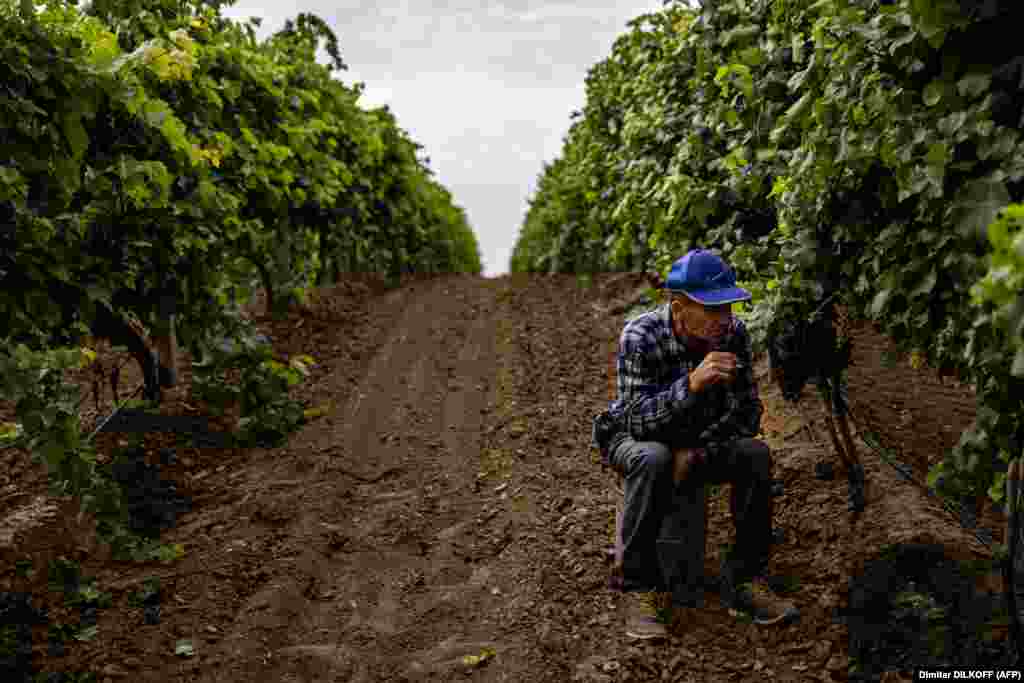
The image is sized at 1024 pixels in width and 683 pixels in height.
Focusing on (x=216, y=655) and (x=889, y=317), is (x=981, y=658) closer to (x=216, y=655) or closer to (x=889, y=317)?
(x=889, y=317)

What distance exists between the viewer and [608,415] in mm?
5000

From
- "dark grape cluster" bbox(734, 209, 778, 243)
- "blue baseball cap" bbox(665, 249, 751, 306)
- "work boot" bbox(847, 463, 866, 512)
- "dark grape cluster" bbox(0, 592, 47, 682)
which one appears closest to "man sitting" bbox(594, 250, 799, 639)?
"blue baseball cap" bbox(665, 249, 751, 306)

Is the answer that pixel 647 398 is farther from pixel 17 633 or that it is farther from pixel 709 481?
pixel 17 633

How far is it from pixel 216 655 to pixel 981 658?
357cm

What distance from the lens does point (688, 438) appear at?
4.74 meters

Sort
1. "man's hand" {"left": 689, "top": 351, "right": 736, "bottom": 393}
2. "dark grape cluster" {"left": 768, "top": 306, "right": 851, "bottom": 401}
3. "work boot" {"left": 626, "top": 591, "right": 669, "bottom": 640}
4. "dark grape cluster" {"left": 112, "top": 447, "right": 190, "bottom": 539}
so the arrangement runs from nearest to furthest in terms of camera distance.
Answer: "man's hand" {"left": 689, "top": 351, "right": 736, "bottom": 393} < "work boot" {"left": 626, "top": 591, "right": 669, "bottom": 640} < "dark grape cluster" {"left": 768, "top": 306, "right": 851, "bottom": 401} < "dark grape cluster" {"left": 112, "top": 447, "right": 190, "bottom": 539}

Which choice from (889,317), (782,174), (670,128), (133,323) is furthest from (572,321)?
(889,317)

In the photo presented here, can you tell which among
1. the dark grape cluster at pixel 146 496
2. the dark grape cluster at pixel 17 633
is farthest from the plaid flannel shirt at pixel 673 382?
the dark grape cluster at pixel 146 496

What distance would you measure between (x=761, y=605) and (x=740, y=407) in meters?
0.97

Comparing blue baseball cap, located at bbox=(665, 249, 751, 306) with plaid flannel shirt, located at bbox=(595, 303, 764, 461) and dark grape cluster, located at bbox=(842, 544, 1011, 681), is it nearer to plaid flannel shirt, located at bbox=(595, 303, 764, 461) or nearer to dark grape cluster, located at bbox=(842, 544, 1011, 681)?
plaid flannel shirt, located at bbox=(595, 303, 764, 461)

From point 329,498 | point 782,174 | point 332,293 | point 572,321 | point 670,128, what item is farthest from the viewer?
point 332,293

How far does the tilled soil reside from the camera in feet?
14.6

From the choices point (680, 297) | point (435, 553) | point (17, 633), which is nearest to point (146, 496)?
point (17, 633)

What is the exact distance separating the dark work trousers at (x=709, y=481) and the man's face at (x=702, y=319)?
56 centimetres
